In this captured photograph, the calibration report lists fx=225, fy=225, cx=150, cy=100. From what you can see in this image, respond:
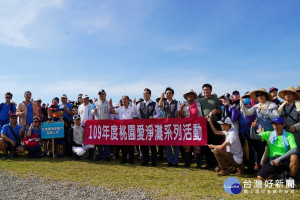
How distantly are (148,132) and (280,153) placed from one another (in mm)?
4019

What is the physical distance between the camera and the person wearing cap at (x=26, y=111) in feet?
32.3

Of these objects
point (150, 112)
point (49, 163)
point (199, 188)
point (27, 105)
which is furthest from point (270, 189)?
point (27, 105)

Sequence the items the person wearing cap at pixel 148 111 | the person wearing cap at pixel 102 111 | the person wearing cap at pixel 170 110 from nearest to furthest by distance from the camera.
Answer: the person wearing cap at pixel 170 110, the person wearing cap at pixel 148 111, the person wearing cap at pixel 102 111

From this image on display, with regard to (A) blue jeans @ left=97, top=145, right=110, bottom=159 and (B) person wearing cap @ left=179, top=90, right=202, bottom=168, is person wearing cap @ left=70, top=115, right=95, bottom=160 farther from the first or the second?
(B) person wearing cap @ left=179, top=90, right=202, bottom=168

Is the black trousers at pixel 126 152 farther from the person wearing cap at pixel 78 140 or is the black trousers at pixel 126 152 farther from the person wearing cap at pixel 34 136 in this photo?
the person wearing cap at pixel 34 136

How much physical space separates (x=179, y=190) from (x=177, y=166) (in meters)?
2.40

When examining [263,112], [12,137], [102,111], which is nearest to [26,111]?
[12,137]

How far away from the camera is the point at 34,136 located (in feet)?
30.7

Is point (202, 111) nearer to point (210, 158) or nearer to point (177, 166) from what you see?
point (210, 158)

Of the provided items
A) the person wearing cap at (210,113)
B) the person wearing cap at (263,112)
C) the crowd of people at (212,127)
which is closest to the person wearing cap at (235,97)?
the crowd of people at (212,127)

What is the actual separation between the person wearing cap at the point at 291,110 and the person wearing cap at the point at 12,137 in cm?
948

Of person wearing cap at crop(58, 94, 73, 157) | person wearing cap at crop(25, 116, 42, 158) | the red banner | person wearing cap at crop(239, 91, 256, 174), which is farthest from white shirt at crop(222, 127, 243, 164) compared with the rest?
person wearing cap at crop(25, 116, 42, 158)

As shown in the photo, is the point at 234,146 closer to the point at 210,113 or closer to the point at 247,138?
the point at 247,138

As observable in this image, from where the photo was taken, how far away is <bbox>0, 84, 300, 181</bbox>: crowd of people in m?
5.66
